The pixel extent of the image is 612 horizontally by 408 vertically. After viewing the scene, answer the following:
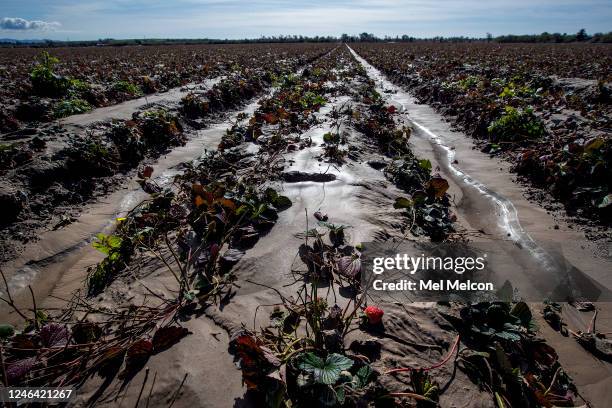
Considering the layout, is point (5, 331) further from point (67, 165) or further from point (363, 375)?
point (67, 165)

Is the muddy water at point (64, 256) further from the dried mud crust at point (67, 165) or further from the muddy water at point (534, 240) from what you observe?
the muddy water at point (534, 240)

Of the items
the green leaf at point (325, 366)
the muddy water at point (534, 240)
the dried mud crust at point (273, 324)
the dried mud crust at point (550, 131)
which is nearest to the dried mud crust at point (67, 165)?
the dried mud crust at point (273, 324)

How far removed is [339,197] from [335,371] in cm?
258

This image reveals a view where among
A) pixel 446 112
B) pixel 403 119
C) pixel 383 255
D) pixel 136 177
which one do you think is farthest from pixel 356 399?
pixel 446 112

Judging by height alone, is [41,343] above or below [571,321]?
above

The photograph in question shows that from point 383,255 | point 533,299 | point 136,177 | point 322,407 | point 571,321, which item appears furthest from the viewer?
point 136,177

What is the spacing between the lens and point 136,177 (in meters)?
5.55

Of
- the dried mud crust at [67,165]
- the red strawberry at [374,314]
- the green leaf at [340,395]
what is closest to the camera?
the green leaf at [340,395]

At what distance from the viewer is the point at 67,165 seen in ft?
16.1

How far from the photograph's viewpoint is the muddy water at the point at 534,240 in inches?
87.0

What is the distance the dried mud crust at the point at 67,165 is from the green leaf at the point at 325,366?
11.4 ft

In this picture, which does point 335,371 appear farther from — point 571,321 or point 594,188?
point 594,188

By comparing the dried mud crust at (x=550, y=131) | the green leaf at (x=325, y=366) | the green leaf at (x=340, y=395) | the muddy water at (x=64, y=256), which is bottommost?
the muddy water at (x=64, y=256)

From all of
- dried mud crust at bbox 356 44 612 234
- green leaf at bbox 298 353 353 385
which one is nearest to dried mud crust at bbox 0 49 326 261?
green leaf at bbox 298 353 353 385
